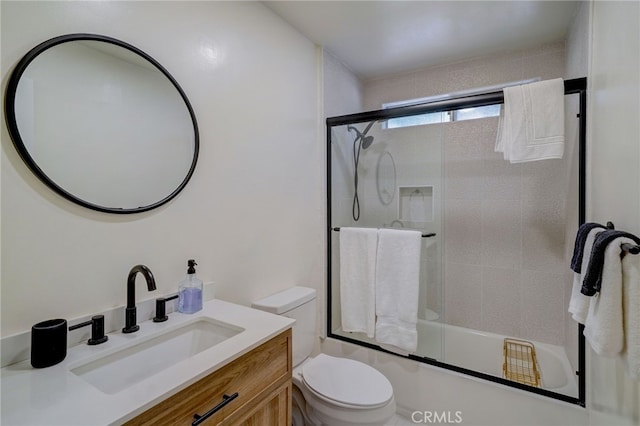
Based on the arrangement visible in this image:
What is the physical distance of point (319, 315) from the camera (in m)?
2.33

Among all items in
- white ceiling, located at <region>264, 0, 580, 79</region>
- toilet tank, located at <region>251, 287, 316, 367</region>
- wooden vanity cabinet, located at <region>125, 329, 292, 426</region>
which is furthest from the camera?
white ceiling, located at <region>264, 0, 580, 79</region>

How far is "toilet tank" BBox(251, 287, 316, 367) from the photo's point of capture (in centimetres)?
166

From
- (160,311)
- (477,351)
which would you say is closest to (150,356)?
(160,311)

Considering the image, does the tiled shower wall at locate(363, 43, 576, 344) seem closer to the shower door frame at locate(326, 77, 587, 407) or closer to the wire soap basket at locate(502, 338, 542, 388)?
the wire soap basket at locate(502, 338, 542, 388)

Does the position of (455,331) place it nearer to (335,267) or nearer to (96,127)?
(335,267)

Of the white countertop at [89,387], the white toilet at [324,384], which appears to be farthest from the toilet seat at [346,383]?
the white countertop at [89,387]

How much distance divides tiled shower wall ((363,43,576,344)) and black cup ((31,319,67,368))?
2168mm

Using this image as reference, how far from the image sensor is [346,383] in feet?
5.24

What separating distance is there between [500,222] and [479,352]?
1.01 meters

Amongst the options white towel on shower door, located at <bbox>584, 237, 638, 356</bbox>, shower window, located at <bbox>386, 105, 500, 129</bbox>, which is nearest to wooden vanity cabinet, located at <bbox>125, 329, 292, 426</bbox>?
white towel on shower door, located at <bbox>584, 237, 638, 356</bbox>

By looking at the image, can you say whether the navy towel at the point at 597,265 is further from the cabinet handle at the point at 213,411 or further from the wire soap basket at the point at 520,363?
the cabinet handle at the point at 213,411

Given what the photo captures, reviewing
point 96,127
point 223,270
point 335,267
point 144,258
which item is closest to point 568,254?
point 335,267

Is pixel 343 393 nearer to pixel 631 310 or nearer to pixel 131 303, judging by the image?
pixel 131 303

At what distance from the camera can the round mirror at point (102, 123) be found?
925 millimetres
